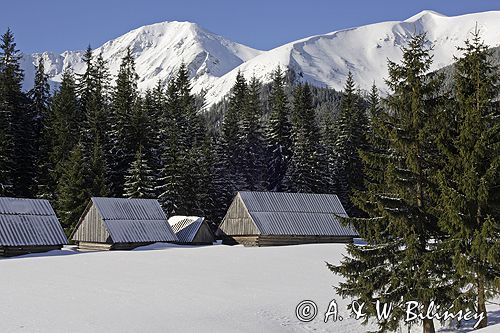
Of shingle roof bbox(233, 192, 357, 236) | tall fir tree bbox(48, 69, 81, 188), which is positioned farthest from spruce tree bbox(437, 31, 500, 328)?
tall fir tree bbox(48, 69, 81, 188)

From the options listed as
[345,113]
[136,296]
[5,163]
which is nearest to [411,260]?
[136,296]

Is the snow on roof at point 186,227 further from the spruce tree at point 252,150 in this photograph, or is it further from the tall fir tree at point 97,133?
the spruce tree at point 252,150

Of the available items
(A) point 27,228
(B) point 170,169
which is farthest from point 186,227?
(A) point 27,228

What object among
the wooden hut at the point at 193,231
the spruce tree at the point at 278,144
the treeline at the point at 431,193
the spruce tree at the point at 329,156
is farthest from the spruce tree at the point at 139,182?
the treeline at the point at 431,193

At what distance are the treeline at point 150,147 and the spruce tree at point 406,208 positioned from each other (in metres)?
36.7

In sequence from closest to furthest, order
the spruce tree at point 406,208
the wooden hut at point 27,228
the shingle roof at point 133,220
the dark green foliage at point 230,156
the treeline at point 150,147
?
the spruce tree at point 406,208 → the wooden hut at point 27,228 → the shingle roof at point 133,220 → the treeline at point 150,147 → the dark green foliage at point 230,156

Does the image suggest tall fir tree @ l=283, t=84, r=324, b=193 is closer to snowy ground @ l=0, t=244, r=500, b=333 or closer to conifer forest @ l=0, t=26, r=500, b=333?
conifer forest @ l=0, t=26, r=500, b=333

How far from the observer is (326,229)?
46906 millimetres

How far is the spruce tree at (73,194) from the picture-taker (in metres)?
52.3

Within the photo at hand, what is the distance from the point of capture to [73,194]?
175ft

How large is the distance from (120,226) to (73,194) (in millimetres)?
11605

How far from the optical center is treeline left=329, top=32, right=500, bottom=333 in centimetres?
1895

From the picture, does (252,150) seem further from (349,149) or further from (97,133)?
(97,133)

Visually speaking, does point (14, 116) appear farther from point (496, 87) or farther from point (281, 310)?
point (496, 87)
